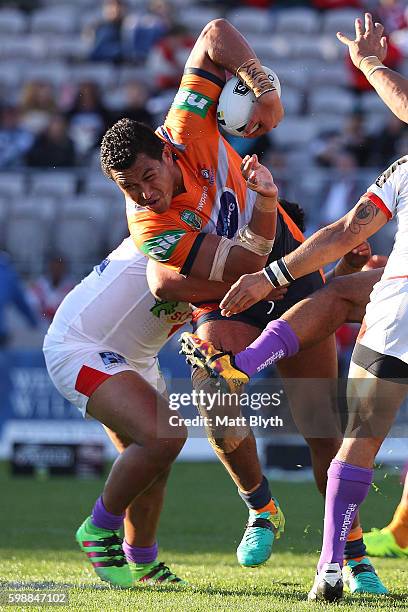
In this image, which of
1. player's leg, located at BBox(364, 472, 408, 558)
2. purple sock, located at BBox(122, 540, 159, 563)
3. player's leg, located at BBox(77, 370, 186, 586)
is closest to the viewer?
player's leg, located at BBox(77, 370, 186, 586)

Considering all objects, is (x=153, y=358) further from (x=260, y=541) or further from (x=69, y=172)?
(x=69, y=172)

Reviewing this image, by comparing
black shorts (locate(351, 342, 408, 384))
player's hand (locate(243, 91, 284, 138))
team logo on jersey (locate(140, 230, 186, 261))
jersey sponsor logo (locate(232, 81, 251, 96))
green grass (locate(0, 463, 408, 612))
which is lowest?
green grass (locate(0, 463, 408, 612))

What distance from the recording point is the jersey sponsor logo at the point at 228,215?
227 inches

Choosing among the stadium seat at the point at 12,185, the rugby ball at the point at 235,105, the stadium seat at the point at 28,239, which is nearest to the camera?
the rugby ball at the point at 235,105

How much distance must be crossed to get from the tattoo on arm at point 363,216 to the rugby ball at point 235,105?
1104 millimetres

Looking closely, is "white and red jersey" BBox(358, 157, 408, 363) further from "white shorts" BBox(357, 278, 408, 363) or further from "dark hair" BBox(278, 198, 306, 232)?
"dark hair" BBox(278, 198, 306, 232)

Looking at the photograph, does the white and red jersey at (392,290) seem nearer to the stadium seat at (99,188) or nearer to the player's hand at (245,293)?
the player's hand at (245,293)

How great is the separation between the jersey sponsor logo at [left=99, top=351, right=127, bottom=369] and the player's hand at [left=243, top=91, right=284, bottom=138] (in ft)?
4.28

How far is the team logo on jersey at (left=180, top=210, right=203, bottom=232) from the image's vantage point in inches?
222

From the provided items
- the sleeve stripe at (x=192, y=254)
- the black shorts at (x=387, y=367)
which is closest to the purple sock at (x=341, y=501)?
the black shorts at (x=387, y=367)

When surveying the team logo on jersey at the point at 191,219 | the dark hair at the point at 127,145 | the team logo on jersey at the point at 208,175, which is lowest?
the team logo on jersey at the point at 191,219

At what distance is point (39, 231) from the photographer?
1308cm

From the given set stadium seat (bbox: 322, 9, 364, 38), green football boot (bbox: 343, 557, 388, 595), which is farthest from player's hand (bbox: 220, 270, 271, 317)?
stadium seat (bbox: 322, 9, 364, 38)

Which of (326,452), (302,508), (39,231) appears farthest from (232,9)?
(326,452)
